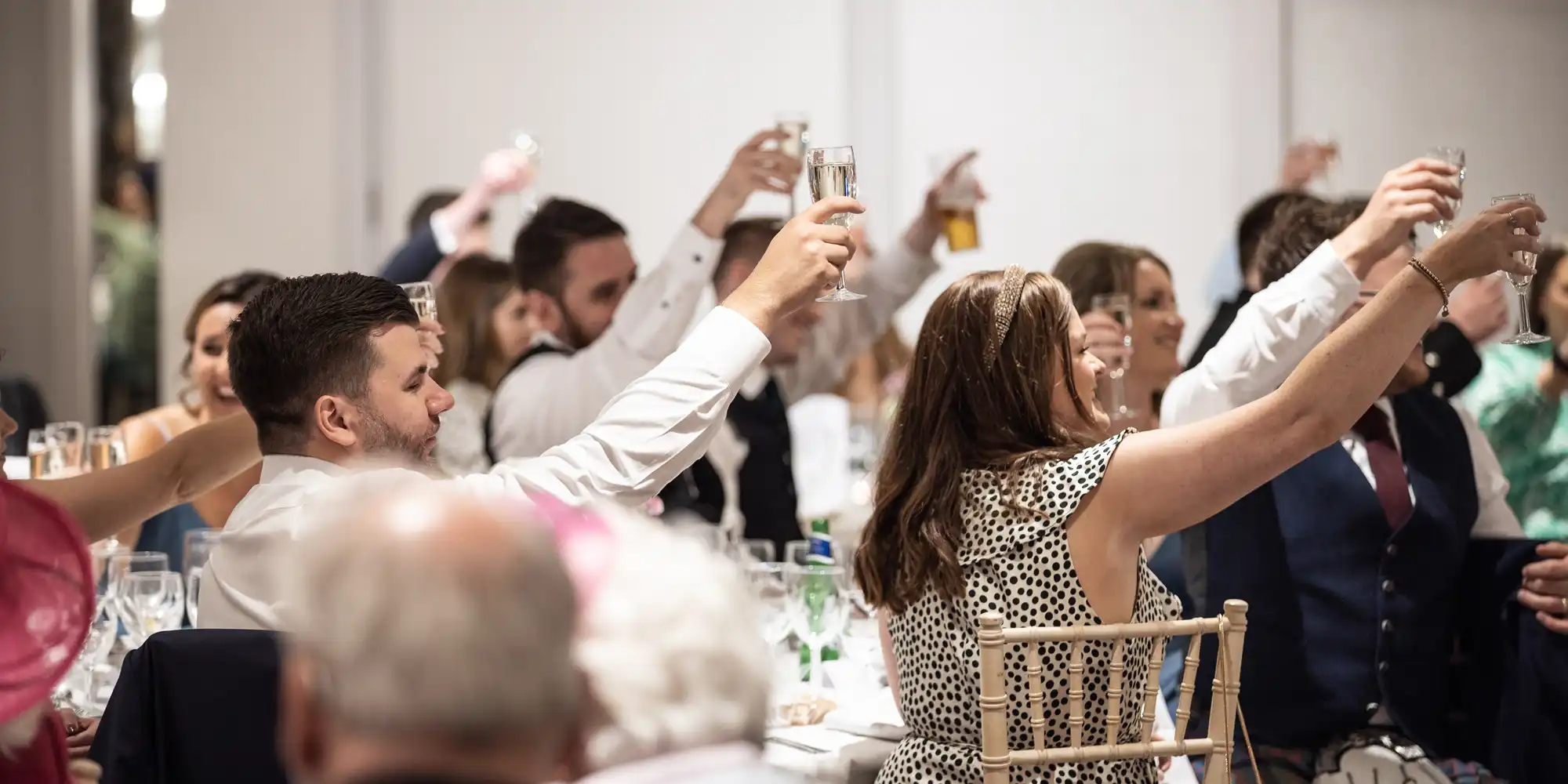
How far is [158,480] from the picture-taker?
2342 millimetres

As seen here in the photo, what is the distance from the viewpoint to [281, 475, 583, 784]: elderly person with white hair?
0.89 meters

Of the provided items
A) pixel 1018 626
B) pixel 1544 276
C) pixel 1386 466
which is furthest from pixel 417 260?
pixel 1544 276

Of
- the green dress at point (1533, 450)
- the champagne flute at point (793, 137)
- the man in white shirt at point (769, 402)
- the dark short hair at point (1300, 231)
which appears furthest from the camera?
the green dress at point (1533, 450)

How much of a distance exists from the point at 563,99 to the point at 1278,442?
5047mm

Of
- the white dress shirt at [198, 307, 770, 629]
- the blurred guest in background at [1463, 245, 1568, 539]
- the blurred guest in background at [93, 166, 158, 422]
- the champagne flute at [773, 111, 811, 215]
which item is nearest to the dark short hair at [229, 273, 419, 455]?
the white dress shirt at [198, 307, 770, 629]

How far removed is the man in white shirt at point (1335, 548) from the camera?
263cm

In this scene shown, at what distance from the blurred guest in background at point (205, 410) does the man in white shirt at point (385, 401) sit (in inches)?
57.8

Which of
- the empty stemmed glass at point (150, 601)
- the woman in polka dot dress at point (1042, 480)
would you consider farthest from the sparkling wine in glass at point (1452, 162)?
the empty stemmed glass at point (150, 601)

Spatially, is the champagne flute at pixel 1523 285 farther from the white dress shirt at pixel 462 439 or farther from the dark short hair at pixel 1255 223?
the white dress shirt at pixel 462 439

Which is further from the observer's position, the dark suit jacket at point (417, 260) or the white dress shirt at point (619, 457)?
the dark suit jacket at point (417, 260)

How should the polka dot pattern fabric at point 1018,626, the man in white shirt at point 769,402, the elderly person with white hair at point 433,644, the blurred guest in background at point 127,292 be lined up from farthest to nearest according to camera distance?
the blurred guest in background at point 127,292 < the man in white shirt at point 769,402 < the polka dot pattern fabric at point 1018,626 < the elderly person with white hair at point 433,644

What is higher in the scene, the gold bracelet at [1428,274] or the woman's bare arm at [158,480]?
the gold bracelet at [1428,274]

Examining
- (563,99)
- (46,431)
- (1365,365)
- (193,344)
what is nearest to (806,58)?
(563,99)

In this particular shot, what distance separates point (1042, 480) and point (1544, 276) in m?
3.33
